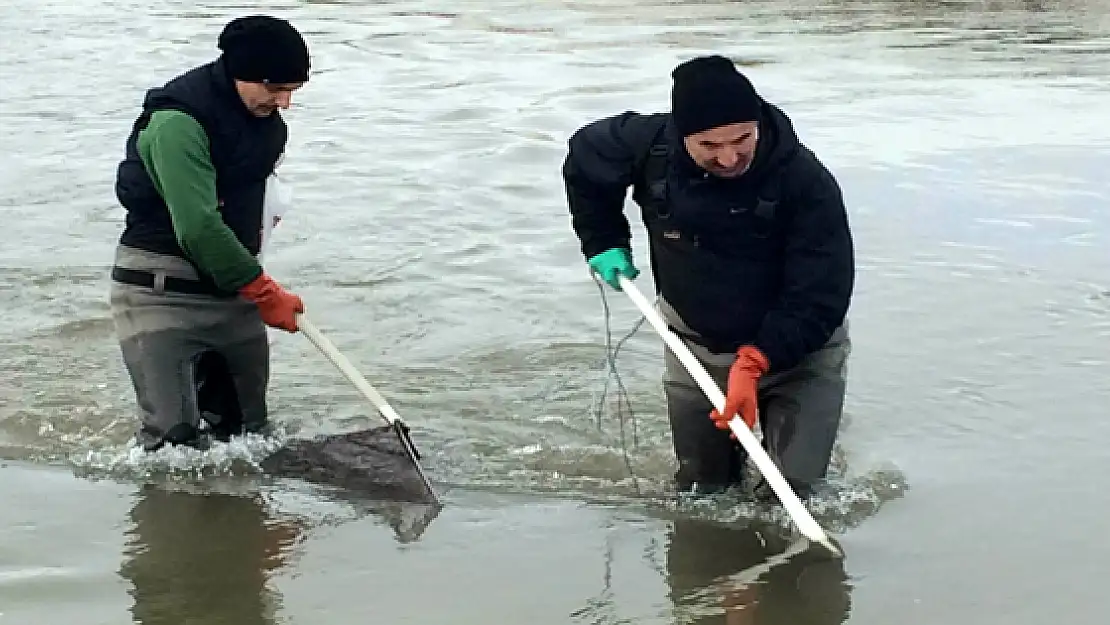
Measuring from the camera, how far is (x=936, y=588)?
495cm

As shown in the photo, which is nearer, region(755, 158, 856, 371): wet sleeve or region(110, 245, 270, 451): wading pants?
region(755, 158, 856, 371): wet sleeve

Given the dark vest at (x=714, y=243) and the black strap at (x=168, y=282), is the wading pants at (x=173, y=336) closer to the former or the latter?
the black strap at (x=168, y=282)

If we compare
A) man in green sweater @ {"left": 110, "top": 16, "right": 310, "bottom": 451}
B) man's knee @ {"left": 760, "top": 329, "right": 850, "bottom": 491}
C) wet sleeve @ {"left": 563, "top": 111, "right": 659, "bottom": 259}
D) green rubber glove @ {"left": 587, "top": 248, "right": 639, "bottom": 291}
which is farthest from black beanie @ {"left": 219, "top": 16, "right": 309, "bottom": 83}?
man's knee @ {"left": 760, "top": 329, "right": 850, "bottom": 491}

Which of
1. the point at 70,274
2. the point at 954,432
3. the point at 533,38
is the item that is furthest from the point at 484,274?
the point at 533,38

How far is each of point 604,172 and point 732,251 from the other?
0.52 meters

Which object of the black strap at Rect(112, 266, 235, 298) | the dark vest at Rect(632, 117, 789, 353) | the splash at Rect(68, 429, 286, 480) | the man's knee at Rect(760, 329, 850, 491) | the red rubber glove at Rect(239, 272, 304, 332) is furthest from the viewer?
the splash at Rect(68, 429, 286, 480)

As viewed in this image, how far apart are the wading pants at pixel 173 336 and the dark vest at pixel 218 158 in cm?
12

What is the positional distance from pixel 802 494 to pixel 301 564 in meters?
1.76

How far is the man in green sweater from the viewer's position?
5234mm

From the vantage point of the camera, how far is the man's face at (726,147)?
179 inches

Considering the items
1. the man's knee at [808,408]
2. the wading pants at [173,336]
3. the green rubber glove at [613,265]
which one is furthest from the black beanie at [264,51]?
the man's knee at [808,408]

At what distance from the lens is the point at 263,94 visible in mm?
5348

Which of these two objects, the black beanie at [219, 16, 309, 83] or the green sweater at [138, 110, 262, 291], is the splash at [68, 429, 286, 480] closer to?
the green sweater at [138, 110, 262, 291]

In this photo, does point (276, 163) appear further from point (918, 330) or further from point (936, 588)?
point (918, 330)
